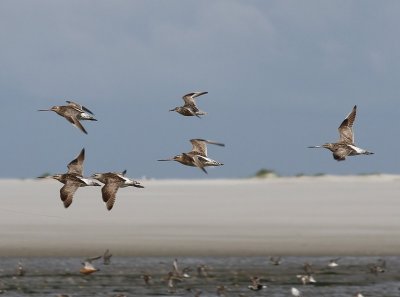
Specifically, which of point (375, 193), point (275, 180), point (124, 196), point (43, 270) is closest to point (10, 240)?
point (43, 270)

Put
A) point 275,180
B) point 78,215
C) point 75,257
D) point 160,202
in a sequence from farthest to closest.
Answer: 1. point 275,180
2. point 160,202
3. point 78,215
4. point 75,257

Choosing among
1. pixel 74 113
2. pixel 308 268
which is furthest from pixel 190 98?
pixel 308 268

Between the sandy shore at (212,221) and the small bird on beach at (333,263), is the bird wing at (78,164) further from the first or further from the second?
the sandy shore at (212,221)

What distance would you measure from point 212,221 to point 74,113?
2127cm

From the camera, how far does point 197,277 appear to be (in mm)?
30297

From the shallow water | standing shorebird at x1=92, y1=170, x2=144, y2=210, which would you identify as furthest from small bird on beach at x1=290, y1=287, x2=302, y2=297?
standing shorebird at x1=92, y1=170, x2=144, y2=210

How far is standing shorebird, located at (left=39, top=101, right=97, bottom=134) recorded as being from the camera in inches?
887

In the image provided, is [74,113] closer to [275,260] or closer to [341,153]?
[341,153]

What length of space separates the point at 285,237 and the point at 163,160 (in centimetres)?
1674

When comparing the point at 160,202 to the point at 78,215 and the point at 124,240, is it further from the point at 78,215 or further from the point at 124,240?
the point at 124,240

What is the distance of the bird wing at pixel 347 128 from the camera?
2292 centimetres

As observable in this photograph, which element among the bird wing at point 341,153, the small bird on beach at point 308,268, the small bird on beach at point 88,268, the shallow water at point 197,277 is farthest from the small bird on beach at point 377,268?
the bird wing at point 341,153

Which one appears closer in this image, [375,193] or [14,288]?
[14,288]

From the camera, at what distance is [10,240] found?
128ft
